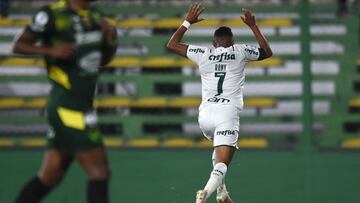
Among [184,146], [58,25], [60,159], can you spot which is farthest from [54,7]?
[184,146]

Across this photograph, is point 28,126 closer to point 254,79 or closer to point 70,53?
point 254,79

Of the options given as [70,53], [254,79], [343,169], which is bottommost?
[343,169]

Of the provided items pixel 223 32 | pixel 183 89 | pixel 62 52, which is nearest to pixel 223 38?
pixel 223 32

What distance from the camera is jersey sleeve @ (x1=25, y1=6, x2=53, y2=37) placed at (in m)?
5.86

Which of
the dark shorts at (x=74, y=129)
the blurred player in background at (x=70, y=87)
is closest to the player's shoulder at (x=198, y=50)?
the blurred player in background at (x=70, y=87)

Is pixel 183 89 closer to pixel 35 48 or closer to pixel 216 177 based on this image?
pixel 216 177

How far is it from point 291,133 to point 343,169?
1.35 metres

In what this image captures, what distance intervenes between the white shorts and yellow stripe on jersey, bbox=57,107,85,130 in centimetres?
246

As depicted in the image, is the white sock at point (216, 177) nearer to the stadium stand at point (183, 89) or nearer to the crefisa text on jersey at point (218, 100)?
the crefisa text on jersey at point (218, 100)

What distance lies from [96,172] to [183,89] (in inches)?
231

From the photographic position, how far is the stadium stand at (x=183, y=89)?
1077 cm

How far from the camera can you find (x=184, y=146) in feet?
33.8

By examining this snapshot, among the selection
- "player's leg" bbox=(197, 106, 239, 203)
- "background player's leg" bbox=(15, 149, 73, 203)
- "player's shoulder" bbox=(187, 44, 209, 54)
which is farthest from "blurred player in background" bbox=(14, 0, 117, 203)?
"player's shoulder" bbox=(187, 44, 209, 54)

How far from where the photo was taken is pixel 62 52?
5812mm
